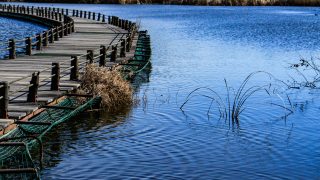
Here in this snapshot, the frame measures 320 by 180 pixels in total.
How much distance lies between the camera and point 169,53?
41156 millimetres

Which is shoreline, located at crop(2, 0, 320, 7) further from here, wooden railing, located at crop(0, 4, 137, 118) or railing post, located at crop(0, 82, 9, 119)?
railing post, located at crop(0, 82, 9, 119)

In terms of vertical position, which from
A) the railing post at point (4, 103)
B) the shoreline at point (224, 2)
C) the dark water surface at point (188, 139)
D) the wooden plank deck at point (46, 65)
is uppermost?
the railing post at point (4, 103)

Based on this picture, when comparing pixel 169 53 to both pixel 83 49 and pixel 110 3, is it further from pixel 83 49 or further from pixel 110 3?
pixel 110 3

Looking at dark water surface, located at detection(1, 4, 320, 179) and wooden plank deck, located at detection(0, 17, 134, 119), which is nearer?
dark water surface, located at detection(1, 4, 320, 179)

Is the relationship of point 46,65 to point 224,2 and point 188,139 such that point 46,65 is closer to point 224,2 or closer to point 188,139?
point 188,139

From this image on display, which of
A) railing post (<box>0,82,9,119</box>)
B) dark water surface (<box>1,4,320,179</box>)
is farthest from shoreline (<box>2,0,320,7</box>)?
railing post (<box>0,82,9,119</box>)

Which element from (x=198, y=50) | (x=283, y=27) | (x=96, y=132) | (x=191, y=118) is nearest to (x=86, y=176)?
(x=96, y=132)

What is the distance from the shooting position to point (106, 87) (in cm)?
2056

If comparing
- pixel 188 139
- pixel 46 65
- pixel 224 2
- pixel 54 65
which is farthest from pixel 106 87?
pixel 224 2

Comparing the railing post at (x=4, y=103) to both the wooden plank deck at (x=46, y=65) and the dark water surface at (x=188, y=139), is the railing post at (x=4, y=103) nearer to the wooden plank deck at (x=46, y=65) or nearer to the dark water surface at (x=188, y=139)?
the wooden plank deck at (x=46, y=65)

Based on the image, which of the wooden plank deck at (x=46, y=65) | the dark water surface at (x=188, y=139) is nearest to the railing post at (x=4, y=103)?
the wooden plank deck at (x=46, y=65)

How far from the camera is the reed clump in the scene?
20.2 metres

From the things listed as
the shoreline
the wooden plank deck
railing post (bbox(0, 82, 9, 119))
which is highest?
railing post (bbox(0, 82, 9, 119))

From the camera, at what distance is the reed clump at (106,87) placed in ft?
66.3
